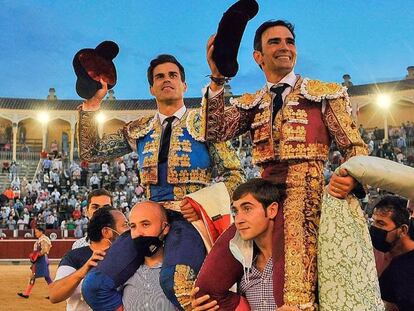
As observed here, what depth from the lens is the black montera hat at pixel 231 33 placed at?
97.6 inches

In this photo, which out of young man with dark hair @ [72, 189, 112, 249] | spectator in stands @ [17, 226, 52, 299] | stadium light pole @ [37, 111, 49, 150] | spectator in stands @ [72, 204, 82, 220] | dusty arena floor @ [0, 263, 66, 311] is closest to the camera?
young man with dark hair @ [72, 189, 112, 249]

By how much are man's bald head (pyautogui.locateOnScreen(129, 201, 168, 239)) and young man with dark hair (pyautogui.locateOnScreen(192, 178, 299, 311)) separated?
33 cm

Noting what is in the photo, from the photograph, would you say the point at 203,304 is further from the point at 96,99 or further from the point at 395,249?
the point at 96,99

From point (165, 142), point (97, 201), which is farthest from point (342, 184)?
point (97, 201)

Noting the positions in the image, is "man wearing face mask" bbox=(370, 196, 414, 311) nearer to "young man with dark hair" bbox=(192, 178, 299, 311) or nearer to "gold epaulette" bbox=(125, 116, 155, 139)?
"young man with dark hair" bbox=(192, 178, 299, 311)

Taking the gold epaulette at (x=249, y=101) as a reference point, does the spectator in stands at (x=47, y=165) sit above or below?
above

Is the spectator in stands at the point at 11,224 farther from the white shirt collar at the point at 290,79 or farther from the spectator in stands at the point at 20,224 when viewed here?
the white shirt collar at the point at 290,79

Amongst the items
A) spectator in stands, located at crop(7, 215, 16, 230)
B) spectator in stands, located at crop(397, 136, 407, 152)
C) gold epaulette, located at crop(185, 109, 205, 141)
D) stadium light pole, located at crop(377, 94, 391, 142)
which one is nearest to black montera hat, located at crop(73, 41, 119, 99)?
gold epaulette, located at crop(185, 109, 205, 141)

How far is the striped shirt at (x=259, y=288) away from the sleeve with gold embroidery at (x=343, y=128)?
0.57 metres

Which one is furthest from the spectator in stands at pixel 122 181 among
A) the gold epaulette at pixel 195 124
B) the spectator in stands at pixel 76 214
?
the gold epaulette at pixel 195 124

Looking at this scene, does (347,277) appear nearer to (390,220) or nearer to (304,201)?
(304,201)

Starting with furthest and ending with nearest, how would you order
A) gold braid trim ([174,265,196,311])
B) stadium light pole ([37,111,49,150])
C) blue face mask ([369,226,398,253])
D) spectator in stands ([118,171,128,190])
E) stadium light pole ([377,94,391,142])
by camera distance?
1. stadium light pole ([37,111,49,150])
2. stadium light pole ([377,94,391,142])
3. spectator in stands ([118,171,128,190])
4. blue face mask ([369,226,398,253])
5. gold braid trim ([174,265,196,311])

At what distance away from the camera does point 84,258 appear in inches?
133

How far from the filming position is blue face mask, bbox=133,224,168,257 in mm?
2689
